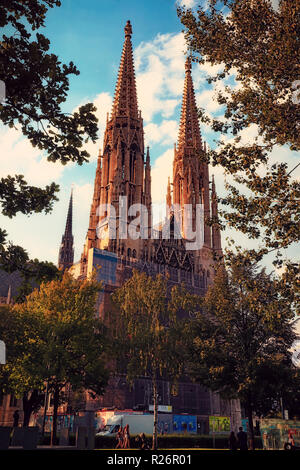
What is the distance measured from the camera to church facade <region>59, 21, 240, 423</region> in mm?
64125

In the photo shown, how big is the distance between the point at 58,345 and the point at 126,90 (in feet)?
265

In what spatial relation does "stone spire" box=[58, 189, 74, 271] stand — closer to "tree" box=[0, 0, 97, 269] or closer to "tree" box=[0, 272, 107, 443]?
"tree" box=[0, 272, 107, 443]

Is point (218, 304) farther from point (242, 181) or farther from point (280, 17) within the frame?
point (280, 17)

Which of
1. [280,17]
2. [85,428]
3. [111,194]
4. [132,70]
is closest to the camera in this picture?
[280,17]

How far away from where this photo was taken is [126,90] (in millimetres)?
98938

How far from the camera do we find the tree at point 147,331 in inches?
1307

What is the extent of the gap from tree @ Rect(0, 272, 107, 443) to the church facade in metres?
23.0

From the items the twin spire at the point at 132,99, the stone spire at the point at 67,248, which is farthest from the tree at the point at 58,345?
the stone spire at the point at 67,248

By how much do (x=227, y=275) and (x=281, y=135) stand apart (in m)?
19.7

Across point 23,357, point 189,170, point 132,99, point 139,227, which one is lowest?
point 23,357

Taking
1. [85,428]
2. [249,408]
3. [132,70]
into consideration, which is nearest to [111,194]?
[132,70]

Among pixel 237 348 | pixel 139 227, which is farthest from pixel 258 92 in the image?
pixel 139 227

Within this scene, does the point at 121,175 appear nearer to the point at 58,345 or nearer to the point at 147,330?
the point at 147,330

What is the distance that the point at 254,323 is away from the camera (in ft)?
104
